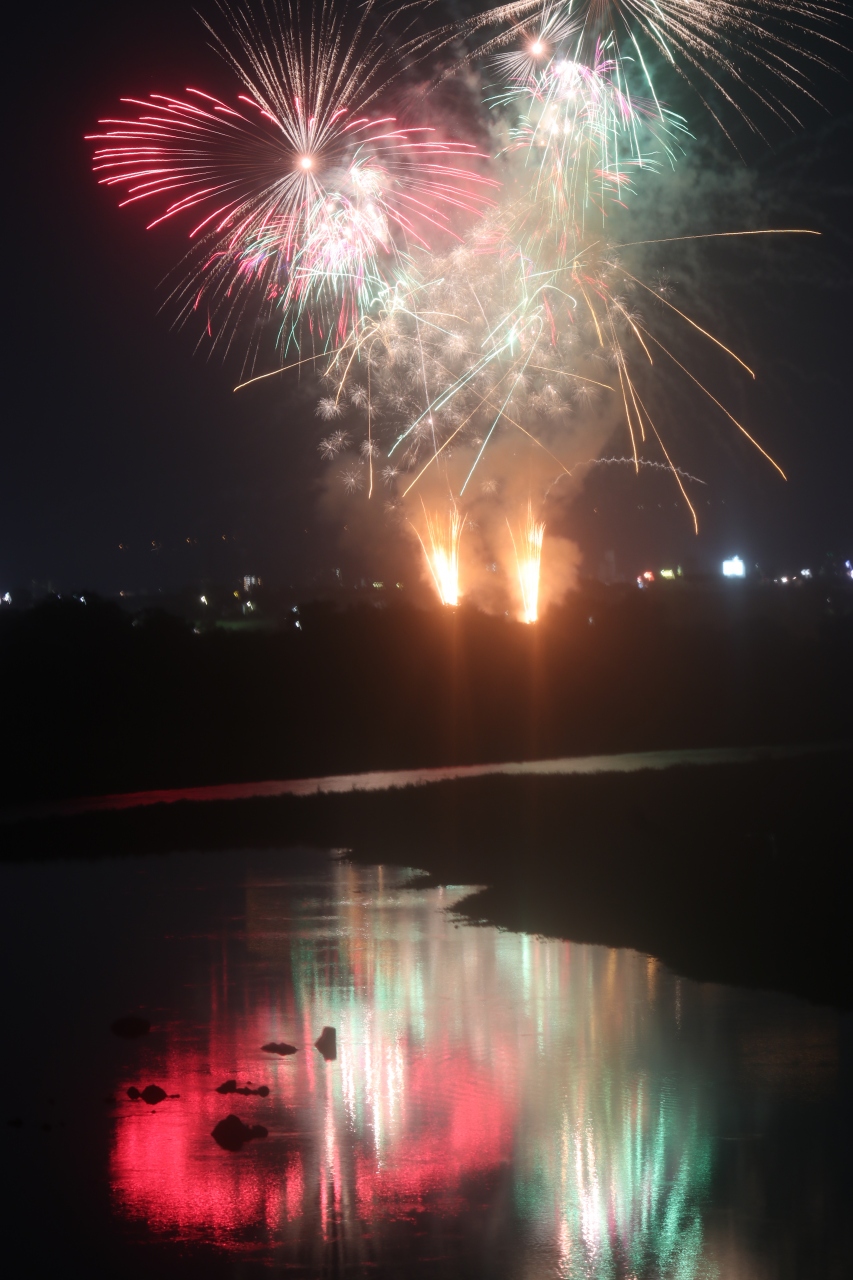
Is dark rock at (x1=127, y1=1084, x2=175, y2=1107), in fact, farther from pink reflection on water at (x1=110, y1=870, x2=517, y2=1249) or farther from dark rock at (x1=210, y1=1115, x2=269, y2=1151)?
dark rock at (x1=210, y1=1115, x2=269, y2=1151)

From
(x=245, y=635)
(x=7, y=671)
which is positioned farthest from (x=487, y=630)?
(x=7, y=671)

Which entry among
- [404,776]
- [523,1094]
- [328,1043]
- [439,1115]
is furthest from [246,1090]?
[404,776]

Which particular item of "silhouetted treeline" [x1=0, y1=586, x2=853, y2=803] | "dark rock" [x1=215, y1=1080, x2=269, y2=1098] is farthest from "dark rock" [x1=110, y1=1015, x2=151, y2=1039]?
"silhouetted treeline" [x1=0, y1=586, x2=853, y2=803]

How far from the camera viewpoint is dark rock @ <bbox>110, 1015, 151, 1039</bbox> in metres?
9.55

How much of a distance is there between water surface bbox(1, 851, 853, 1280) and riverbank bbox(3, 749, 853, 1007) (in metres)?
1.07

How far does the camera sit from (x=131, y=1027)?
9648 mm

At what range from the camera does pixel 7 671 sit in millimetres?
32594

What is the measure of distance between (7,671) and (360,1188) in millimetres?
27892

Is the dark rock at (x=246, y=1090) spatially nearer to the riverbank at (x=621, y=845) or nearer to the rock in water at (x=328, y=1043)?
the rock in water at (x=328, y=1043)

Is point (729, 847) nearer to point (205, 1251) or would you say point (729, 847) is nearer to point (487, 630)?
point (205, 1251)

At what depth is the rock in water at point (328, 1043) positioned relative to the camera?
898cm

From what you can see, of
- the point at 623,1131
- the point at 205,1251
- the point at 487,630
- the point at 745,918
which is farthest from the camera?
the point at 487,630

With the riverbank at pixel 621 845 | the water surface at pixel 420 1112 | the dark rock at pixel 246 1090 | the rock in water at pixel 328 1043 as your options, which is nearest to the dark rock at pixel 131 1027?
the water surface at pixel 420 1112

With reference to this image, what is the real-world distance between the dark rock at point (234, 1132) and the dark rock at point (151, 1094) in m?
0.71
